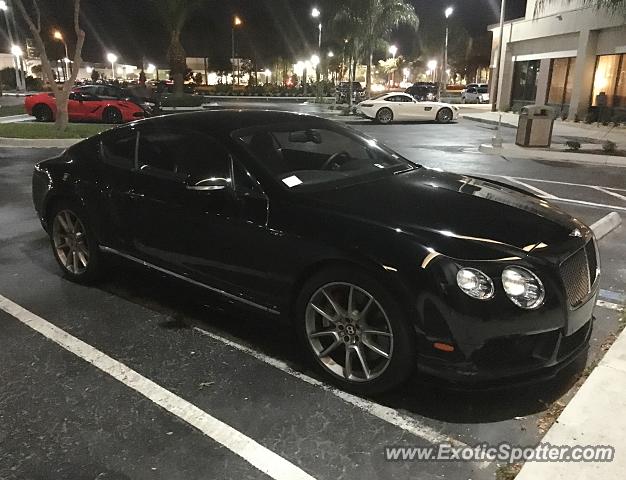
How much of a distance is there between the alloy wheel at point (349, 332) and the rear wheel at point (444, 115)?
21898mm

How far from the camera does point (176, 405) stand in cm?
316

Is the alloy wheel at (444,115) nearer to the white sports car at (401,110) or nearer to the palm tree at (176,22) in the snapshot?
the white sports car at (401,110)

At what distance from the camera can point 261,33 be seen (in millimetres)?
54938

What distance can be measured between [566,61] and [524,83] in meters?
3.94

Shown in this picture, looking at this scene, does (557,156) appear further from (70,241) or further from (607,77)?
(607,77)

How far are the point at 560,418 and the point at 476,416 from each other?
0.42 meters

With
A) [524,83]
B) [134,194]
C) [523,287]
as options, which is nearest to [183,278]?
[134,194]

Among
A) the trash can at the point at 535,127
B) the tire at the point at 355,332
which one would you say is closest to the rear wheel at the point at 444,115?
the trash can at the point at 535,127

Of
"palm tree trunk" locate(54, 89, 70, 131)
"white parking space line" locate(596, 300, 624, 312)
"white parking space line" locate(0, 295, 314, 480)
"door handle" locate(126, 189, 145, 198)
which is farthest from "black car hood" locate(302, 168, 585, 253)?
"palm tree trunk" locate(54, 89, 70, 131)

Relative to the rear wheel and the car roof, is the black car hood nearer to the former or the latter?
the car roof

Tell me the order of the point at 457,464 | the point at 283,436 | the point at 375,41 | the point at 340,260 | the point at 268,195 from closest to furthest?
the point at 457,464 < the point at 283,436 < the point at 340,260 < the point at 268,195 < the point at 375,41

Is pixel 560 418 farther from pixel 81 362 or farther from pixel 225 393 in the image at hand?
pixel 81 362

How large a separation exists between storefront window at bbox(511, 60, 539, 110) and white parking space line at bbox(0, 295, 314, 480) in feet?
96.8

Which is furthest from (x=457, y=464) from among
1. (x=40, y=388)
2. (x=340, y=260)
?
(x=40, y=388)
